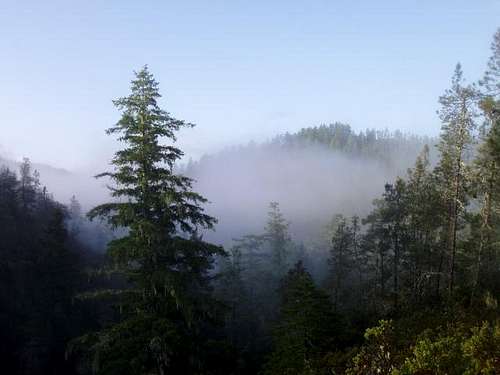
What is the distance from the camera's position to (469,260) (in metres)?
30.0

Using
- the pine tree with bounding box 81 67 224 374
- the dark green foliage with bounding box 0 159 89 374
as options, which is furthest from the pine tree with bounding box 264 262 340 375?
the dark green foliage with bounding box 0 159 89 374

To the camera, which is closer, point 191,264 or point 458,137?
point 191,264

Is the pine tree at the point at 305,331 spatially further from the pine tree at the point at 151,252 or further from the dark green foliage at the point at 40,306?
the dark green foliage at the point at 40,306

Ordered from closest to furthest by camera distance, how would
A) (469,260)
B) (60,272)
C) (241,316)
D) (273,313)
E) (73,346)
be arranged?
(73,346), (469,260), (60,272), (241,316), (273,313)

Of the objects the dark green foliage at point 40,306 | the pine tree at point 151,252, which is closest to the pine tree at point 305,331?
the pine tree at point 151,252

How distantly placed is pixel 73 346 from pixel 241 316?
38401 millimetres

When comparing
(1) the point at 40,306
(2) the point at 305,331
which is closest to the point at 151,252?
(2) the point at 305,331

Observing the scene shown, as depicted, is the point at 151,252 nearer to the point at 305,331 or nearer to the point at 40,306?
the point at 305,331

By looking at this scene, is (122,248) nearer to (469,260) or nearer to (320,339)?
(320,339)

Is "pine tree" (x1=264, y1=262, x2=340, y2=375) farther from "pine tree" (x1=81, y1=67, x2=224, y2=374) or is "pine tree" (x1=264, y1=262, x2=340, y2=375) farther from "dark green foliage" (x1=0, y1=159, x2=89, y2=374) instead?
"dark green foliage" (x1=0, y1=159, x2=89, y2=374)

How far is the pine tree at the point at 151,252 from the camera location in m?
13.5

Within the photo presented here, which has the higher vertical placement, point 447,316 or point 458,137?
point 458,137

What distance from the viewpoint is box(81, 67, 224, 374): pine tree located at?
44.2 ft

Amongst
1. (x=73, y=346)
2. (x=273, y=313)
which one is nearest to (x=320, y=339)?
(x=73, y=346)
